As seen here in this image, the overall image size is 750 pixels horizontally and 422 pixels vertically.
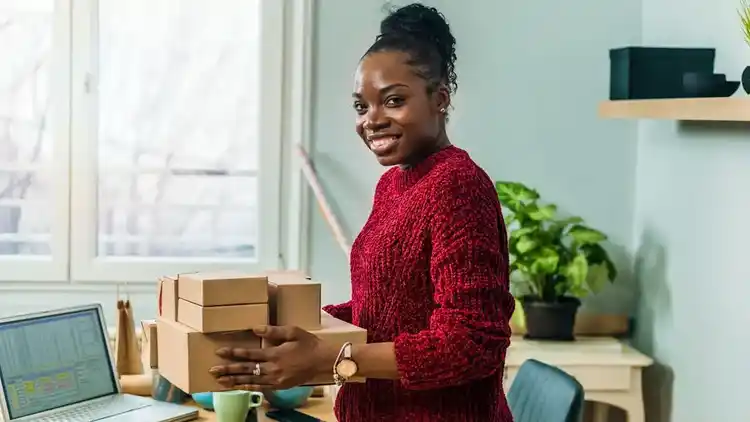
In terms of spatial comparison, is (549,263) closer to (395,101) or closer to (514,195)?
(514,195)

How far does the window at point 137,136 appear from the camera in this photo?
3.17 metres

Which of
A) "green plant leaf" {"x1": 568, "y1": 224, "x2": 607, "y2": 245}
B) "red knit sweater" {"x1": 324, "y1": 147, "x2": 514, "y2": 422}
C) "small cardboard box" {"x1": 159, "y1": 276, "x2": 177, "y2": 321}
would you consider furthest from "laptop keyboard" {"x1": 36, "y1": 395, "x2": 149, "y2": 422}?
"green plant leaf" {"x1": 568, "y1": 224, "x2": 607, "y2": 245}

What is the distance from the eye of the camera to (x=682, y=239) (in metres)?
2.80

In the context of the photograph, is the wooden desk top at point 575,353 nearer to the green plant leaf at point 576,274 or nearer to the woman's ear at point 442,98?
the green plant leaf at point 576,274

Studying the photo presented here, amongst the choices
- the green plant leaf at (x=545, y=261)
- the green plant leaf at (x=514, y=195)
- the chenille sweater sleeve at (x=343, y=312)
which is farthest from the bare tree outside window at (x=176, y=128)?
the chenille sweater sleeve at (x=343, y=312)

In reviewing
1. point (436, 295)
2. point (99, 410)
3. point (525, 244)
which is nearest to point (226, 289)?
point (436, 295)

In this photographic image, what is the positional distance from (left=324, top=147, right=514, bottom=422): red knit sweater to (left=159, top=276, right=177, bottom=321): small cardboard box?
0.88 feet

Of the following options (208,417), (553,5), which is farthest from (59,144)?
(553,5)

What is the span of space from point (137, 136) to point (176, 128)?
123 mm

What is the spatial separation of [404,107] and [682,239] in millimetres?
1591

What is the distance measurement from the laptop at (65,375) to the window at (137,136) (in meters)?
0.90

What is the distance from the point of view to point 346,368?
1353 millimetres

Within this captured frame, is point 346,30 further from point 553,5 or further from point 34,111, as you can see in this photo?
point 34,111

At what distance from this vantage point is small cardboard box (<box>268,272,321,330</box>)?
146 centimetres
